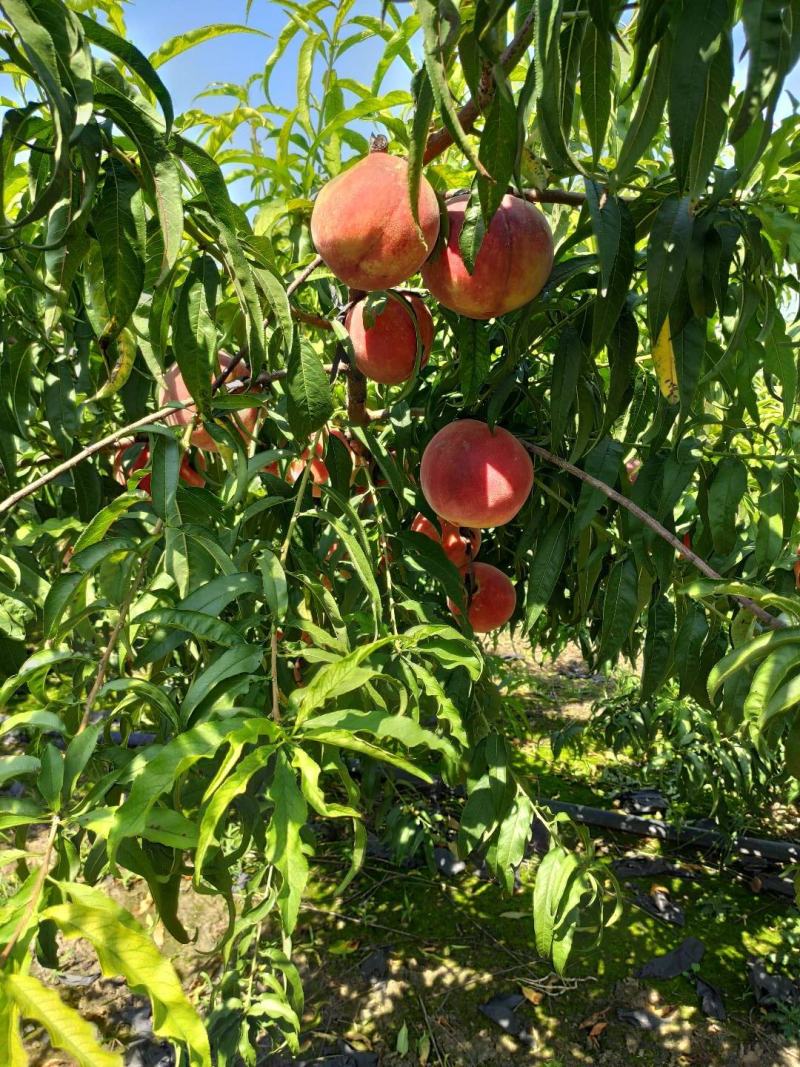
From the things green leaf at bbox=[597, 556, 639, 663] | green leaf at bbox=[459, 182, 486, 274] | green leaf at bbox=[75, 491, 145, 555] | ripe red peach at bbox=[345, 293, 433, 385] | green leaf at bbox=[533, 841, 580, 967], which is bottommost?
green leaf at bbox=[533, 841, 580, 967]

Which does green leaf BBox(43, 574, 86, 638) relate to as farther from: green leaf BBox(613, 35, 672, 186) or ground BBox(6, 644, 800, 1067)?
ground BBox(6, 644, 800, 1067)

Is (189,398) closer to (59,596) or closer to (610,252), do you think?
(59,596)

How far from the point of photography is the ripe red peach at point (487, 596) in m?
1.21

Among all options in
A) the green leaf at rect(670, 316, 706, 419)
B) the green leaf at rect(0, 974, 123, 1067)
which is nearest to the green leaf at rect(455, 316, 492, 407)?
the green leaf at rect(670, 316, 706, 419)

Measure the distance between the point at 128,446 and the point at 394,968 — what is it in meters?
1.77

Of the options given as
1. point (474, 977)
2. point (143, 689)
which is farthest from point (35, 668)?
point (474, 977)

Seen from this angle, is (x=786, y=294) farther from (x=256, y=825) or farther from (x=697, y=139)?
(x=256, y=825)

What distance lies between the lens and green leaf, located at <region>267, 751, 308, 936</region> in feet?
1.37

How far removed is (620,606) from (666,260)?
1.44 ft

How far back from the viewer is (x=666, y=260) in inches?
23.8

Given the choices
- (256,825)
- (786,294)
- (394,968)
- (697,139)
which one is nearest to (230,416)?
(256,825)

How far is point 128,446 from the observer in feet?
3.69

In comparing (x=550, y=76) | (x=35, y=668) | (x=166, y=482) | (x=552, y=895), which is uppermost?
(x=550, y=76)

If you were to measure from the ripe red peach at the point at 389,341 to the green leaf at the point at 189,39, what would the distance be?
35 cm
